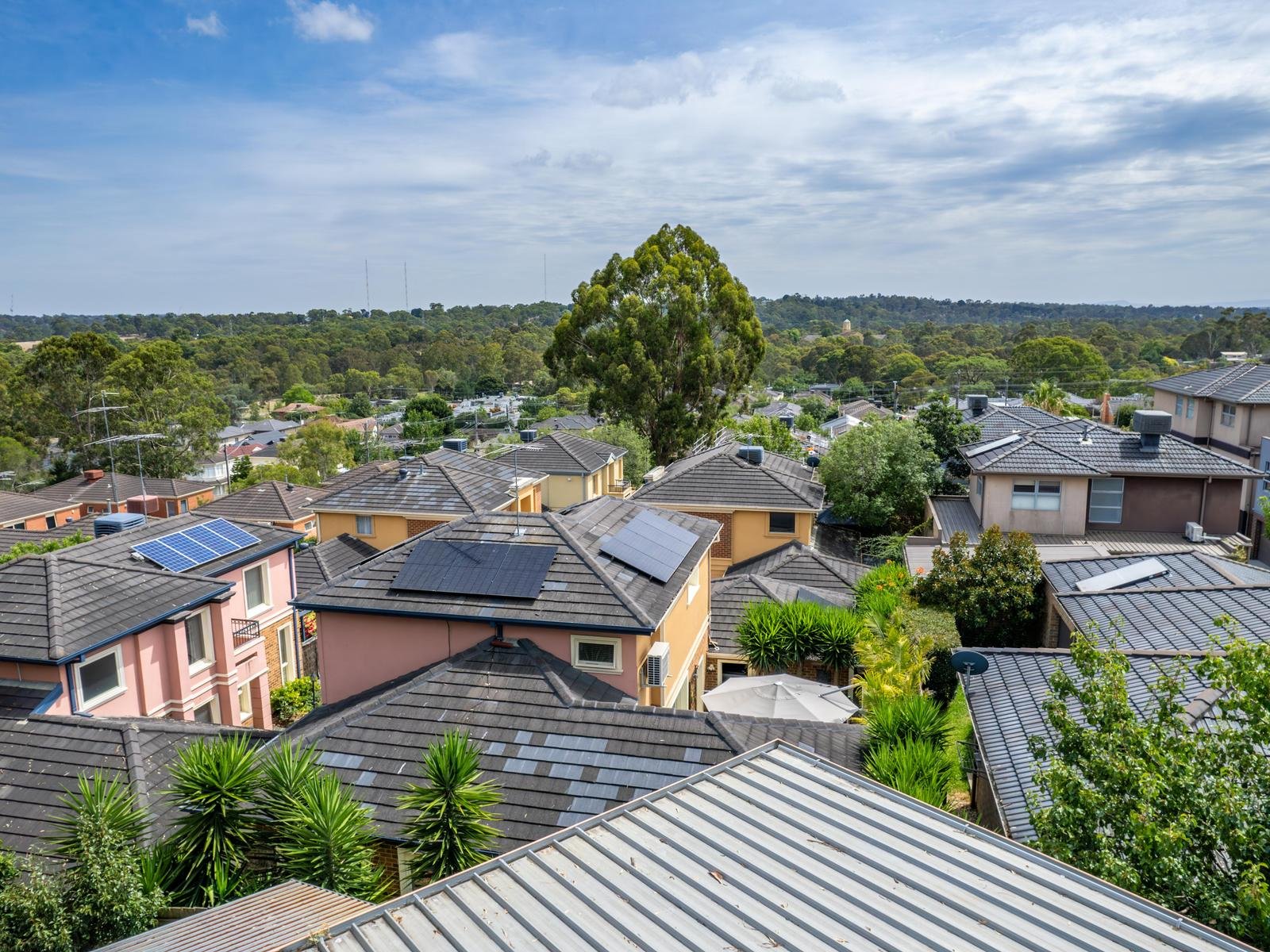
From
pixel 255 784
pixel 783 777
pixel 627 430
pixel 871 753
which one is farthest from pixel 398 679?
pixel 627 430

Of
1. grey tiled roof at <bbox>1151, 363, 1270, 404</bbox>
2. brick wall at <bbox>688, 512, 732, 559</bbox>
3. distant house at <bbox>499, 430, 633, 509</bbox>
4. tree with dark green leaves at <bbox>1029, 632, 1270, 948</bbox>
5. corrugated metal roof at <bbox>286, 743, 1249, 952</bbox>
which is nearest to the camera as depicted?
corrugated metal roof at <bbox>286, 743, 1249, 952</bbox>

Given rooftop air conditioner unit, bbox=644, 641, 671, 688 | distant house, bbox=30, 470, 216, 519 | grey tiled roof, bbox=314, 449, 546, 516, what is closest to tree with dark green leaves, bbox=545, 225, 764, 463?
grey tiled roof, bbox=314, 449, 546, 516

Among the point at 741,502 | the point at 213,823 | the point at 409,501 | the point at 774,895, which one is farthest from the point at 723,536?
the point at 774,895

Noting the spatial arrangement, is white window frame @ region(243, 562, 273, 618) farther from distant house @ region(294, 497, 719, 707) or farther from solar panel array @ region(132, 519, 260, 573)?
distant house @ region(294, 497, 719, 707)

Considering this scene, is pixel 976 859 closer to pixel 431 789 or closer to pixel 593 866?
pixel 593 866

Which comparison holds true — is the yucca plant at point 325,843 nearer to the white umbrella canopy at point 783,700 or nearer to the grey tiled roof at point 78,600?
the grey tiled roof at point 78,600

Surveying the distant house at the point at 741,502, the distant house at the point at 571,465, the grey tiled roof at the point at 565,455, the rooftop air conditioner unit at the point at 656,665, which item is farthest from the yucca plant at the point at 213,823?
the grey tiled roof at the point at 565,455
